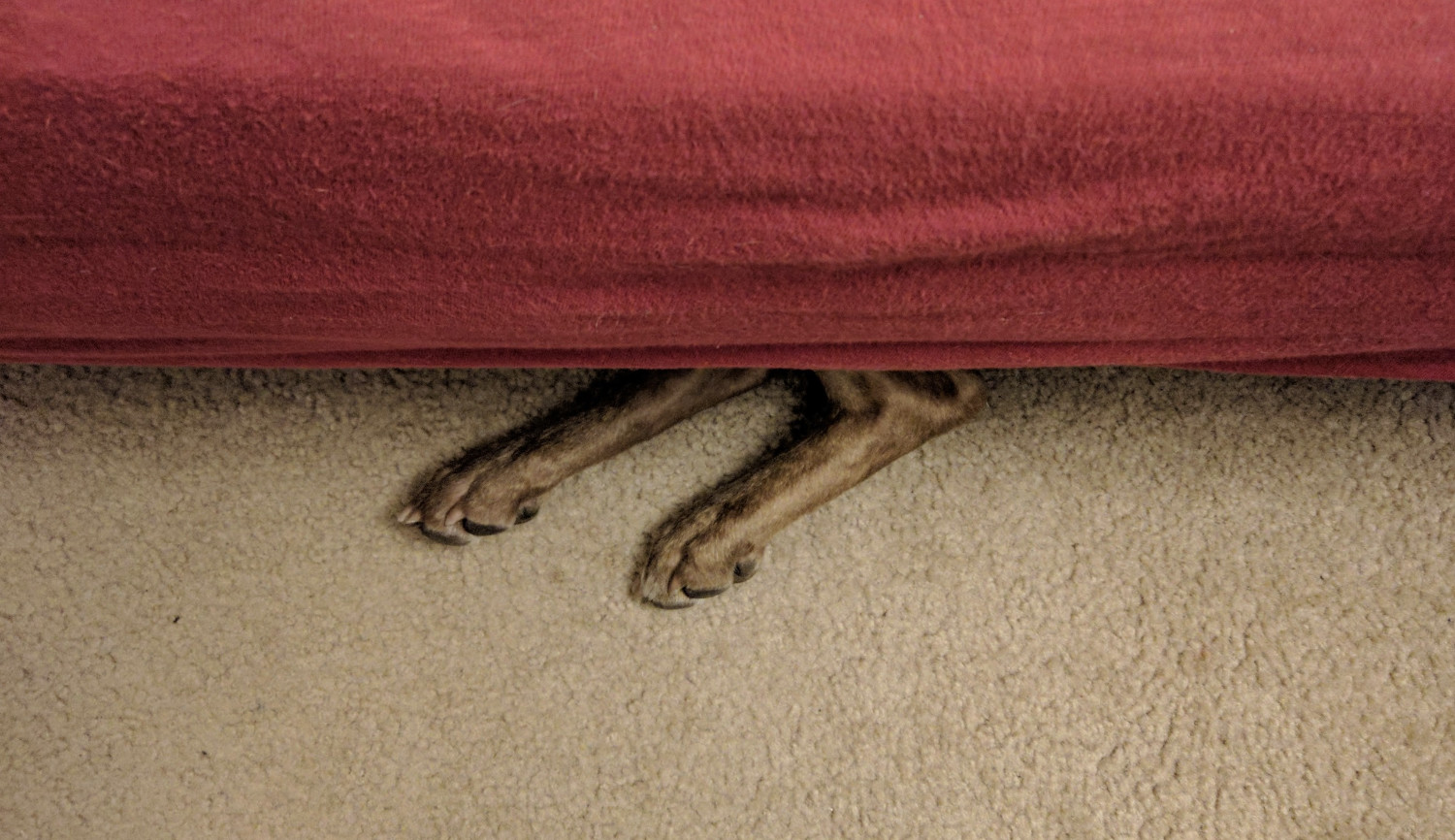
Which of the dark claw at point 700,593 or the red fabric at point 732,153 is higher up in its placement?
the red fabric at point 732,153

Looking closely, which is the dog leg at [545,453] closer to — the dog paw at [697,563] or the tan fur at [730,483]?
the tan fur at [730,483]

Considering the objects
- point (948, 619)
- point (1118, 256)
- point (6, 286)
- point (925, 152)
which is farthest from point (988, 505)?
point (6, 286)

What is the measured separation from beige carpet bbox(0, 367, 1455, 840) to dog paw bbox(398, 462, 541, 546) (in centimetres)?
3

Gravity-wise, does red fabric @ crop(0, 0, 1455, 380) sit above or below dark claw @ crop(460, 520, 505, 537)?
above

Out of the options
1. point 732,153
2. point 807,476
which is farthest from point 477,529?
point 732,153

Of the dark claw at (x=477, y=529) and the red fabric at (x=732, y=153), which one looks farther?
the dark claw at (x=477, y=529)

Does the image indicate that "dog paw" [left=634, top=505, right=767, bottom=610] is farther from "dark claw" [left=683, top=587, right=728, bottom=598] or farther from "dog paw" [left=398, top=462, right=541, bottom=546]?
"dog paw" [left=398, top=462, right=541, bottom=546]

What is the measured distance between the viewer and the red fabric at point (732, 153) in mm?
618

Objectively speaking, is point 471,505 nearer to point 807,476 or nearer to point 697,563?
point 697,563

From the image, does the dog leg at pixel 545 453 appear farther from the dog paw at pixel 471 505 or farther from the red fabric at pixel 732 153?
the red fabric at pixel 732 153

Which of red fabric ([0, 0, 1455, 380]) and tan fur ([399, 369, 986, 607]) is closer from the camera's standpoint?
red fabric ([0, 0, 1455, 380])

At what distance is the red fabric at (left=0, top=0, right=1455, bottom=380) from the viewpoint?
0.62 meters

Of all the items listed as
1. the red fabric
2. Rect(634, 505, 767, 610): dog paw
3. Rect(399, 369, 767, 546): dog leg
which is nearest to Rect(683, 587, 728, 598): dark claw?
Rect(634, 505, 767, 610): dog paw

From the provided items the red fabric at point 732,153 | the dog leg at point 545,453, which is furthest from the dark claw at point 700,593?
the red fabric at point 732,153
